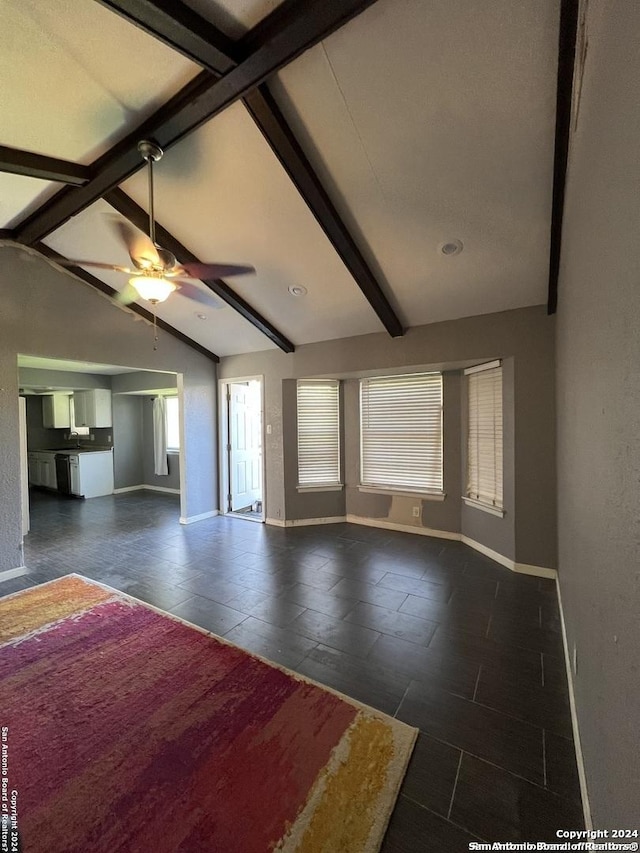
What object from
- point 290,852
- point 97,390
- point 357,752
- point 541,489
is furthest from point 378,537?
point 97,390

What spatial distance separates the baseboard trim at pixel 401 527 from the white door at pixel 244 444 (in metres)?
1.96

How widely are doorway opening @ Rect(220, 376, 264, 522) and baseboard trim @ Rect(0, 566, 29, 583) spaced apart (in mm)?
2594

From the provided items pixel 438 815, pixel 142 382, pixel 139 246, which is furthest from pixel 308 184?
pixel 142 382

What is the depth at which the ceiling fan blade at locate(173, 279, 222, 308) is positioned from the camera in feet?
10.2

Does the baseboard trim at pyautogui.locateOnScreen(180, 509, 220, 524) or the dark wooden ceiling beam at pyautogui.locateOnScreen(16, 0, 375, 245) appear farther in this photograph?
the baseboard trim at pyautogui.locateOnScreen(180, 509, 220, 524)

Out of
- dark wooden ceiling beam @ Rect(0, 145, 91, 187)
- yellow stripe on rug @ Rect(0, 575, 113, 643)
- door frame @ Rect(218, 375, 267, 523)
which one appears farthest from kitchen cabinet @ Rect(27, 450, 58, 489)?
dark wooden ceiling beam @ Rect(0, 145, 91, 187)

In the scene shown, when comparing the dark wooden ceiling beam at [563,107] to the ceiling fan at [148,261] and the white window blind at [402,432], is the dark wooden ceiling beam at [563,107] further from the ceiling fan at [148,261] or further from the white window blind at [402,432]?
the ceiling fan at [148,261]

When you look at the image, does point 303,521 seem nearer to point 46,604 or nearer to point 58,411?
point 46,604

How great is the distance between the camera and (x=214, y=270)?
99.8 inches

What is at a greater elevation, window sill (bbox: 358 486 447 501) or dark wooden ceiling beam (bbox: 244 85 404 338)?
dark wooden ceiling beam (bbox: 244 85 404 338)


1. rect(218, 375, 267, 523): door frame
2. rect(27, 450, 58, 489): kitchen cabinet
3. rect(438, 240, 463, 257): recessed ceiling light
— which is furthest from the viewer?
rect(27, 450, 58, 489): kitchen cabinet

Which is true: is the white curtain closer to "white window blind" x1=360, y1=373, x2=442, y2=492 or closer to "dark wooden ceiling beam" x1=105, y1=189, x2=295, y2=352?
"dark wooden ceiling beam" x1=105, y1=189, x2=295, y2=352

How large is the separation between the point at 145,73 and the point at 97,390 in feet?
20.6

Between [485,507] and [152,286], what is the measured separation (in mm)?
3711
